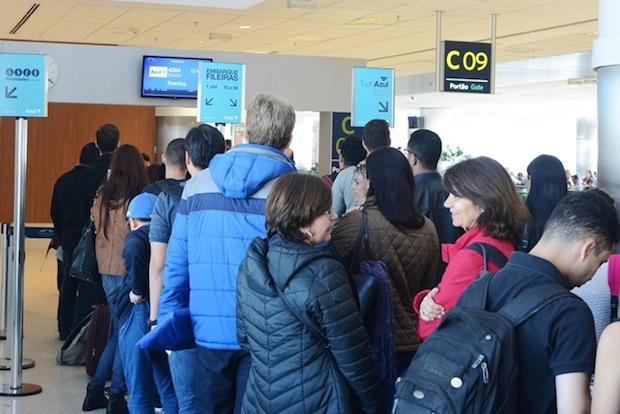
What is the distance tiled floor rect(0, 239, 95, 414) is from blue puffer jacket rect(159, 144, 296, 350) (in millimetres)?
2577

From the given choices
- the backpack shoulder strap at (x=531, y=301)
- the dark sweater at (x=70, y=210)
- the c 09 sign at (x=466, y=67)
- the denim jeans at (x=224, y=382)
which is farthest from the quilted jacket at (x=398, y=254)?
the c 09 sign at (x=466, y=67)

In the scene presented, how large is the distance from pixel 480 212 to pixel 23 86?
3.97 meters

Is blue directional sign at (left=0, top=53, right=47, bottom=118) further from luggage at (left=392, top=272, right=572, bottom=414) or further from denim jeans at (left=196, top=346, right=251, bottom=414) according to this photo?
luggage at (left=392, top=272, right=572, bottom=414)

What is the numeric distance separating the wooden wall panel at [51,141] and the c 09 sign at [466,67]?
6.54 m

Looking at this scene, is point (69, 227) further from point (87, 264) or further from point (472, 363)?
point (472, 363)

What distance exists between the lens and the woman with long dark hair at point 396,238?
3311 millimetres

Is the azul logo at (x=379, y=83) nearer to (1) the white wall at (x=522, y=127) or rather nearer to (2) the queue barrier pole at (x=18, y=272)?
(2) the queue barrier pole at (x=18, y=272)

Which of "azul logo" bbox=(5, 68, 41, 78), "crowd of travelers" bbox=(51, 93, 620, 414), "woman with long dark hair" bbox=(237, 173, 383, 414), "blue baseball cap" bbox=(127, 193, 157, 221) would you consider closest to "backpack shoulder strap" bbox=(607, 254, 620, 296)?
"crowd of travelers" bbox=(51, 93, 620, 414)

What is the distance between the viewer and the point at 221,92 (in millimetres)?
8344

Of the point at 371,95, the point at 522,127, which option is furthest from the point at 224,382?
the point at 522,127

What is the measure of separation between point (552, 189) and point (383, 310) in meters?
1.09

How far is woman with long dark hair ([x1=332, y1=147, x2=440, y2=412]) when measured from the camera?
3311mm

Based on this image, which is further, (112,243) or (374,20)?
(374,20)

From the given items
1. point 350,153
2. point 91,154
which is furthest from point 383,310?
point 91,154
